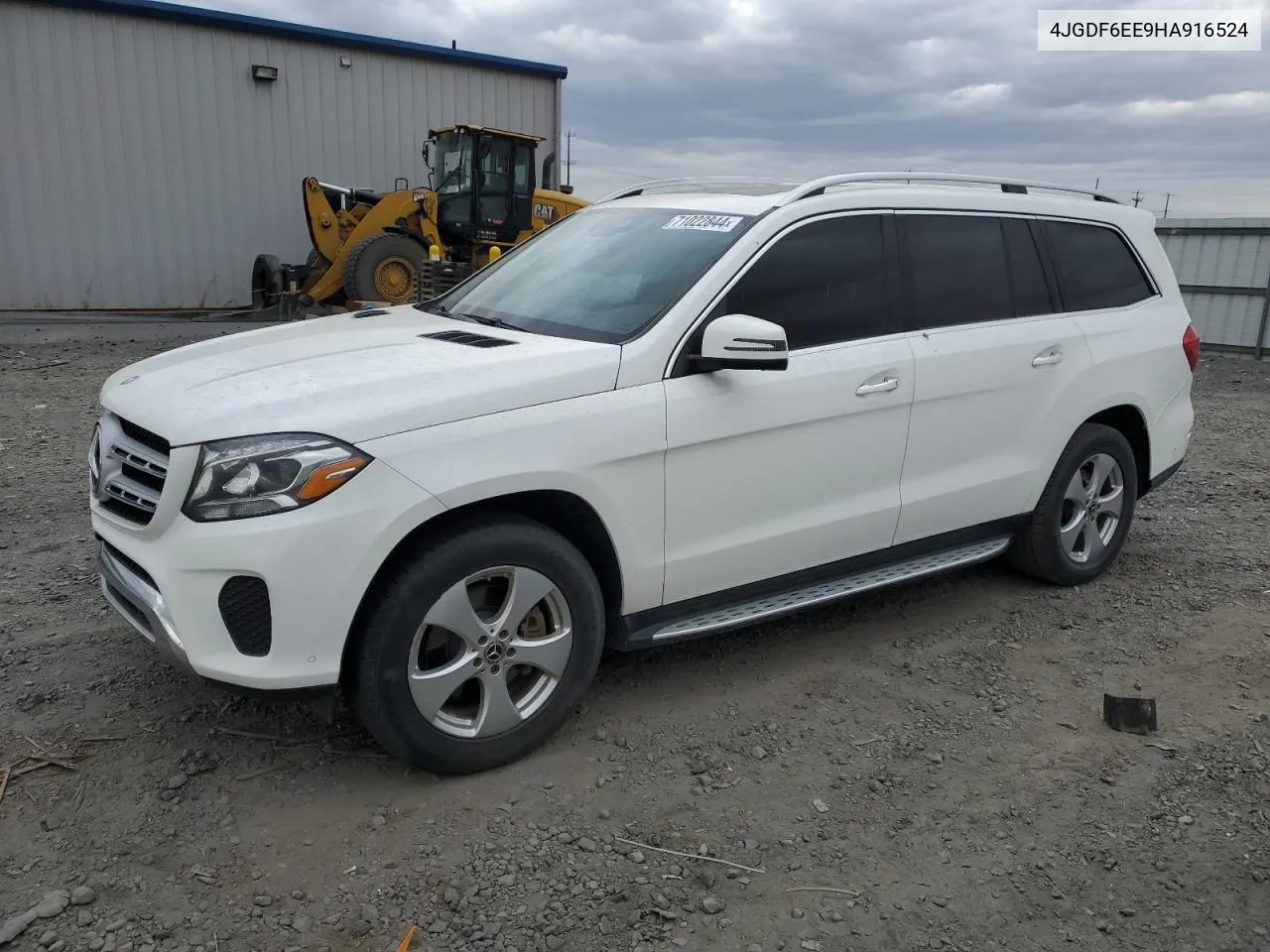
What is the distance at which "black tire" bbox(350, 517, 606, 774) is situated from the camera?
2.99 metres

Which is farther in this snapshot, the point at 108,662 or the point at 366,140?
the point at 366,140

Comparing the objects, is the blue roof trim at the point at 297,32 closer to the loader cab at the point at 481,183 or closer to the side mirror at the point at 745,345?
the loader cab at the point at 481,183

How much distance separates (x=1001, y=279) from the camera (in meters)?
4.54

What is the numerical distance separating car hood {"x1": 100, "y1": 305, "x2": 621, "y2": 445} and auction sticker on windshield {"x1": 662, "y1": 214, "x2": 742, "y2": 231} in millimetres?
757

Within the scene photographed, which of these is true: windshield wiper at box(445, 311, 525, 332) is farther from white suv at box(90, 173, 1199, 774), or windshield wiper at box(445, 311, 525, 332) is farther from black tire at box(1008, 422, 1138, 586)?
black tire at box(1008, 422, 1138, 586)

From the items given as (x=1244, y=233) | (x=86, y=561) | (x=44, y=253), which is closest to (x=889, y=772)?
(x=86, y=561)

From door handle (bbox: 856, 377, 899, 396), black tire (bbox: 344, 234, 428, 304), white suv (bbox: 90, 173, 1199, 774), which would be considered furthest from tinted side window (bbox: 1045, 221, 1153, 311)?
black tire (bbox: 344, 234, 428, 304)

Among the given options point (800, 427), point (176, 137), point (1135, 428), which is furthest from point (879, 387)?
point (176, 137)

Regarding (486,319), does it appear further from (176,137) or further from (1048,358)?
(176,137)

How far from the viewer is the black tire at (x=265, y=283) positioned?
16.6m

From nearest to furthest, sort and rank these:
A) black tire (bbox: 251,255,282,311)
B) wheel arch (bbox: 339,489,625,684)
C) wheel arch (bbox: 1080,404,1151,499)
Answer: wheel arch (bbox: 339,489,625,684)
wheel arch (bbox: 1080,404,1151,499)
black tire (bbox: 251,255,282,311)

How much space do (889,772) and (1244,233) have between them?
47.4 ft

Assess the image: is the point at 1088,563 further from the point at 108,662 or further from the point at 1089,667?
the point at 108,662

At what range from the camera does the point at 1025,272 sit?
4.65 meters
